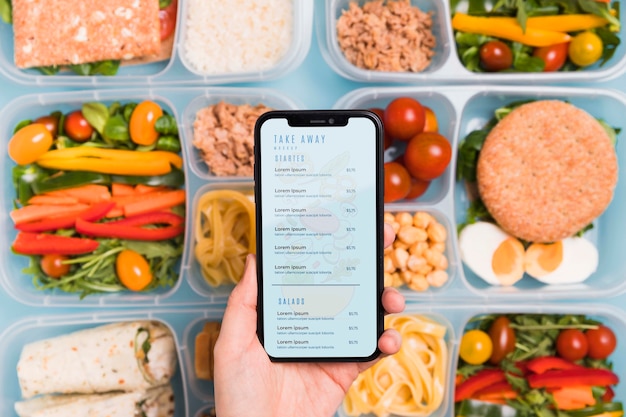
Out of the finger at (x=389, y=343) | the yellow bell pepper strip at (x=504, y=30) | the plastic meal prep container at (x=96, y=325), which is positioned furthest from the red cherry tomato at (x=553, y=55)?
the plastic meal prep container at (x=96, y=325)

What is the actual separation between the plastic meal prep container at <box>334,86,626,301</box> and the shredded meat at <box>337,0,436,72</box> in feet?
0.34

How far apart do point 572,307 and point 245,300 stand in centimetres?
124

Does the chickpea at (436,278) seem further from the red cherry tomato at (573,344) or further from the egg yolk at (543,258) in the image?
the red cherry tomato at (573,344)

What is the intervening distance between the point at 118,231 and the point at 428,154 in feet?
3.56

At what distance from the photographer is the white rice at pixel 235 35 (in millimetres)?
1916

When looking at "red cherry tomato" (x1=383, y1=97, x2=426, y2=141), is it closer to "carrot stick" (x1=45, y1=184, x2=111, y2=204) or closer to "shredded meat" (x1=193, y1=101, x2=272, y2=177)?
"shredded meat" (x1=193, y1=101, x2=272, y2=177)

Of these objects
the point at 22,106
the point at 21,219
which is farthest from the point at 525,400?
the point at 22,106

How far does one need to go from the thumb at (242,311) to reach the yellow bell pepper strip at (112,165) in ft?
2.42

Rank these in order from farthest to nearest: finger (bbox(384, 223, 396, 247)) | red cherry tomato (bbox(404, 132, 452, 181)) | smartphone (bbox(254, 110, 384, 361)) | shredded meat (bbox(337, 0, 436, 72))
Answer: shredded meat (bbox(337, 0, 436, 72)), red cherry tomato (bbox(404, 132, 452, 181)), finger (bbox(384, 223, 396, 247)), smartphone (bbox(254, 110, 384, 361))

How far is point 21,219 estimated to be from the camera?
1.89m

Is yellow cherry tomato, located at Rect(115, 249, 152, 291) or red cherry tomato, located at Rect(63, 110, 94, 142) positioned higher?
red cherry tomato, located at Rect(63, 110, 94, 142)

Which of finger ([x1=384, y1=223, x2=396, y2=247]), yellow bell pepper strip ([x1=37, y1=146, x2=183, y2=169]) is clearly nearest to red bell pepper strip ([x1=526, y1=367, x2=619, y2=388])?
finger ([x1=384, y1=223, x2=396, y2=247])

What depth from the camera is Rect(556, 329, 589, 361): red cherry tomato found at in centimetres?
193

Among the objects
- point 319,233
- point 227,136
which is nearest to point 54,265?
point 227,136
